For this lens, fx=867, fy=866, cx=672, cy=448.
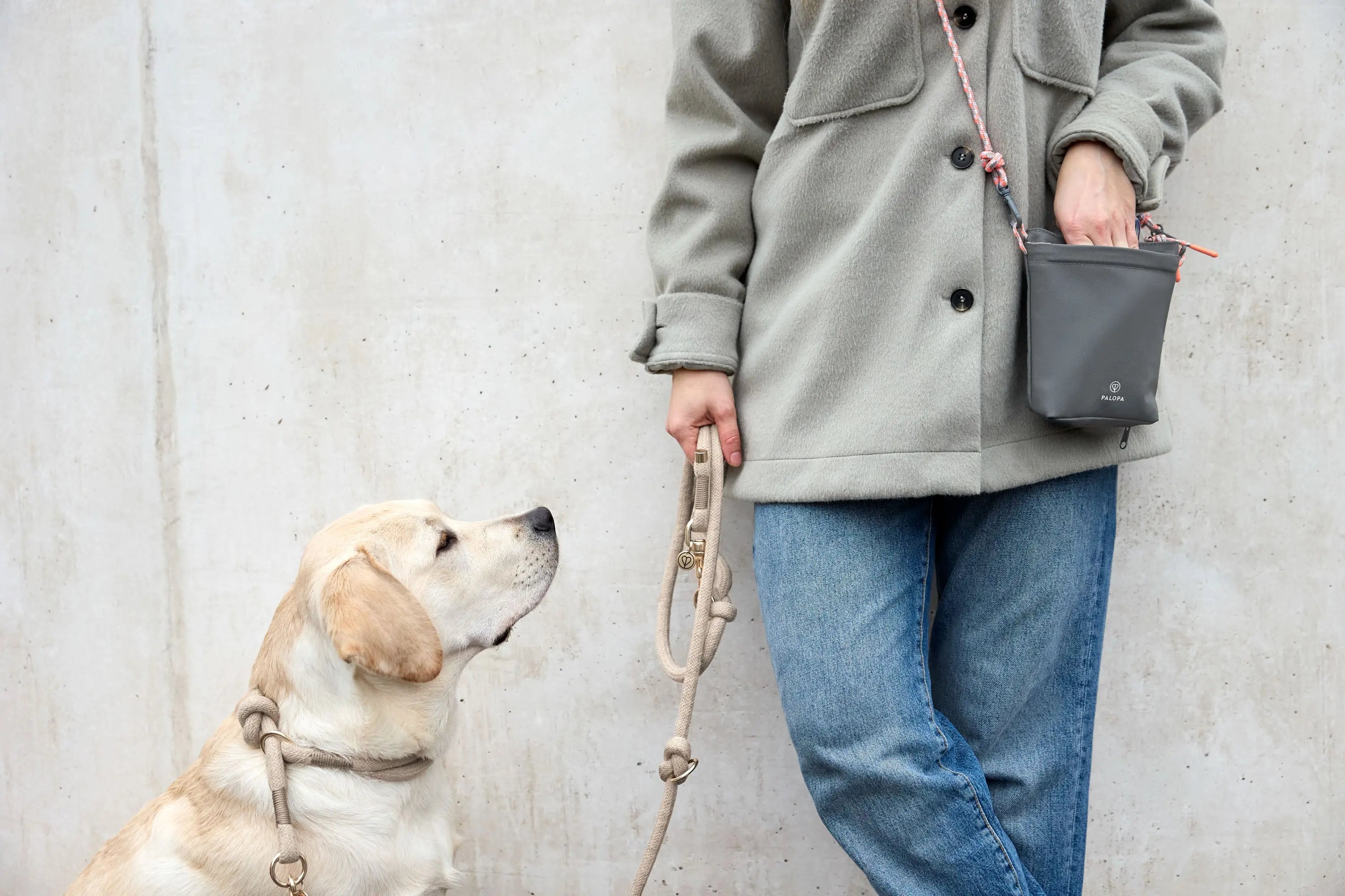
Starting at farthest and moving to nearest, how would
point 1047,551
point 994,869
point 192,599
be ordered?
point 192,599
point 1047,551
point 994,869

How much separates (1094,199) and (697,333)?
0.64 meters

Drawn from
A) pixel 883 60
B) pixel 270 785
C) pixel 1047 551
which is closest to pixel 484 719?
pixel 270 785

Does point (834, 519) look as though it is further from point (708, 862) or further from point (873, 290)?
point (708, 862)

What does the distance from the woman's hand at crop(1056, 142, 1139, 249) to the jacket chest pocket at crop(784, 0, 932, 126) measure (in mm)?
271

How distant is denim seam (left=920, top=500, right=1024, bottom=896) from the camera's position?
51.3 inches

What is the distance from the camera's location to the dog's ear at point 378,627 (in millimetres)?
1398

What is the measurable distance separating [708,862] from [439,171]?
6.04 ft

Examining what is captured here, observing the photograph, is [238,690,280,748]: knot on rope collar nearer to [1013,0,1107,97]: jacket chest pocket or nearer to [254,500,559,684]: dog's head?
[254,500,559,684]: dog's head

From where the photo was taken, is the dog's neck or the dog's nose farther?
the dog's nose

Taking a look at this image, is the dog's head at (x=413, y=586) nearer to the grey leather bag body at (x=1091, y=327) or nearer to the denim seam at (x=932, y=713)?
the denim seam at (x=932, y=713)

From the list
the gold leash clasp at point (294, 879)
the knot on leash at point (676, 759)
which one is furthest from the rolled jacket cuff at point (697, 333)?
the gold leash clasp at point (294, 879)

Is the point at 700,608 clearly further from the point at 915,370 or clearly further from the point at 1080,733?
the point at 1080,733

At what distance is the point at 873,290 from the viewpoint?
4.47 ft

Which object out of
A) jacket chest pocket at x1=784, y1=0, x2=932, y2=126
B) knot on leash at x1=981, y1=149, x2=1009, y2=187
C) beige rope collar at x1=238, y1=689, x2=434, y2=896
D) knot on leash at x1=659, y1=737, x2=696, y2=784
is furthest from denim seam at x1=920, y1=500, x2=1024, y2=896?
beige rope collar at x1=238, y1=689, x2=434, y2=896
